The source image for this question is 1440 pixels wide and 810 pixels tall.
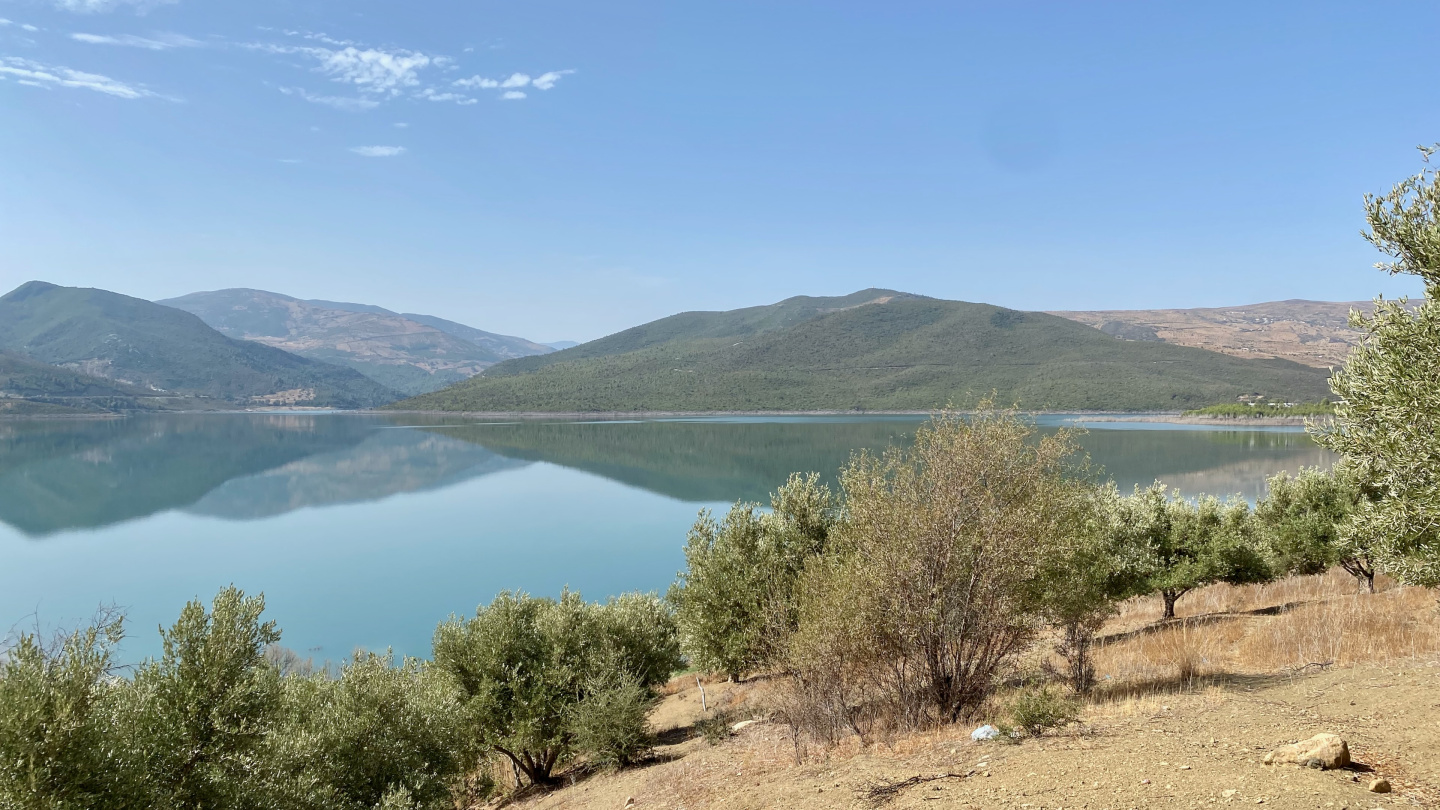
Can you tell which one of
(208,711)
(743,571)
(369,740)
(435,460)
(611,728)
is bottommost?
(435,460)

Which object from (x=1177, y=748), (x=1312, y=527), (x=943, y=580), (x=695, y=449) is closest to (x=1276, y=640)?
(x=943, y=580)

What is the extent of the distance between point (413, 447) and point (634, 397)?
7971cm

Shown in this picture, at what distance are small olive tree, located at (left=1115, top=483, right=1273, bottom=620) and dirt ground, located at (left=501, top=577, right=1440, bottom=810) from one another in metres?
4.87

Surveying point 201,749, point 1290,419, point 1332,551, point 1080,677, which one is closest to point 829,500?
point 1080,677

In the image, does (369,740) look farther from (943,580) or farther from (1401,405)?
(1401,405)

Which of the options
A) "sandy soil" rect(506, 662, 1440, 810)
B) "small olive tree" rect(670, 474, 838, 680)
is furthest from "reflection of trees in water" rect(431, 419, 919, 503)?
"sandy soil" rect(506, 662, 1440, 810)

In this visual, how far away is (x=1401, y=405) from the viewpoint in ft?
27.7

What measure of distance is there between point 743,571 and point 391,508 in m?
65.2

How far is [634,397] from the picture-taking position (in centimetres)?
19975

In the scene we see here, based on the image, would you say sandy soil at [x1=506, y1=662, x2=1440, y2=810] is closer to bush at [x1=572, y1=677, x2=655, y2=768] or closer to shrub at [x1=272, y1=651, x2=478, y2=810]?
bush at [x1=572, y1=677, x2=655, y2=768]

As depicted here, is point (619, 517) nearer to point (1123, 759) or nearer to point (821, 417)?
point (1123, 759)

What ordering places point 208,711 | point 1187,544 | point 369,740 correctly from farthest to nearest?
point 1187,544 → point 369,740 → point 208,711

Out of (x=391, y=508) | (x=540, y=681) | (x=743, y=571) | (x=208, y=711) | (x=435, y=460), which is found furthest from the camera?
(x=435, y=460)

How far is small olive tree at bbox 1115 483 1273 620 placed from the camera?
73.5 ft
